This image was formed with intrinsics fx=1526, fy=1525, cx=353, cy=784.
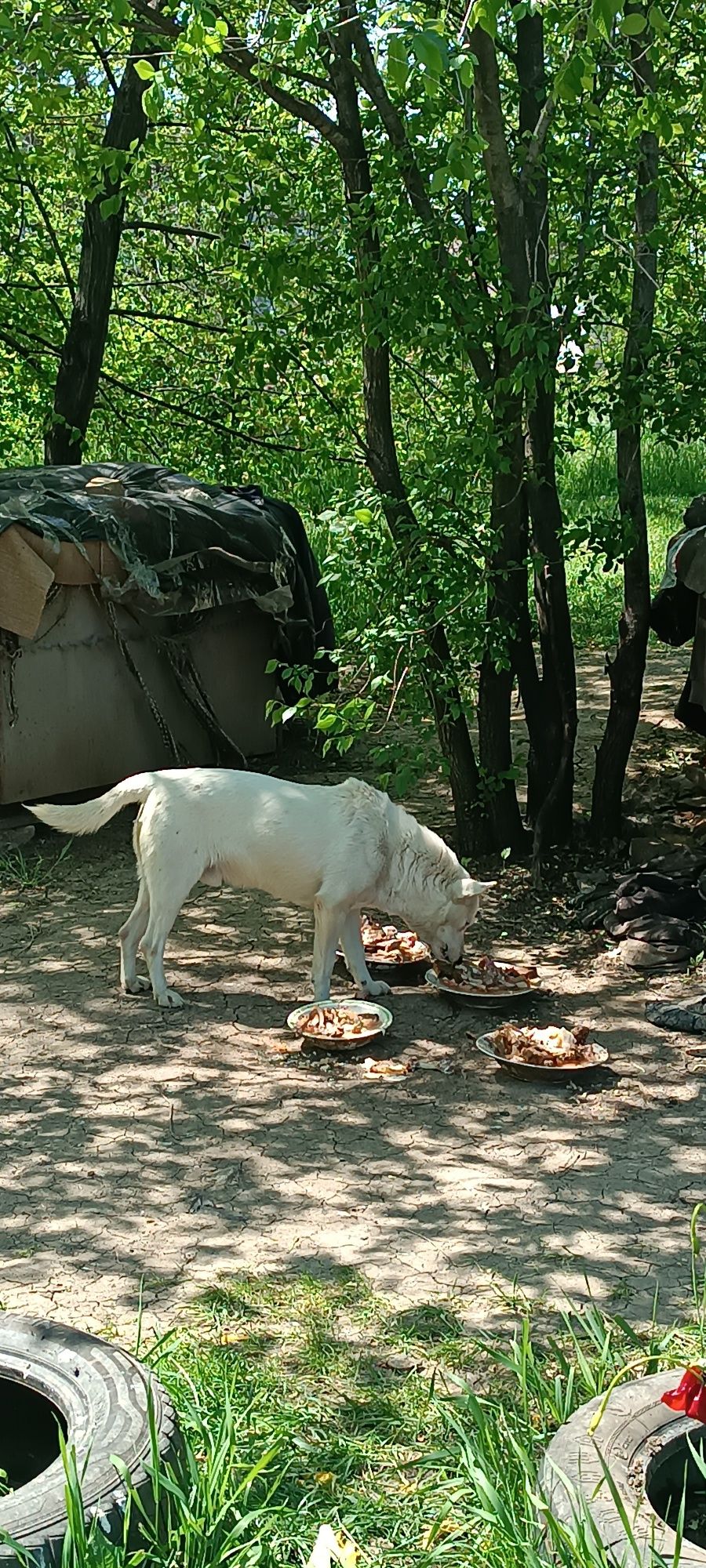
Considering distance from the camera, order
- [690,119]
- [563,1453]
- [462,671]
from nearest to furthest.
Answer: [563,1453]
[690,119]
[462,671]

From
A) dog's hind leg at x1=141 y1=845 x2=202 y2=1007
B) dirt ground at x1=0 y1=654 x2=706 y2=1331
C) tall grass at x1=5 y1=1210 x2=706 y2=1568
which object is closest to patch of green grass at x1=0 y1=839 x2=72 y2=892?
dirt ground at x1=0 y1=654 x2=706 y2=1331

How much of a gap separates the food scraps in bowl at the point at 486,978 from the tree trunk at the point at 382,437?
135cm

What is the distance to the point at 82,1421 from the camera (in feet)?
10.5

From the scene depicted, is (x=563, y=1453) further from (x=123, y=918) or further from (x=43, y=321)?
(x=43, y=321)

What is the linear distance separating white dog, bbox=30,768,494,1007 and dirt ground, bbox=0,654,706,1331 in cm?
43

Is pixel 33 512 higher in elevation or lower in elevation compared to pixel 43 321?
lower

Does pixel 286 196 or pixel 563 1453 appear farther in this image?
pixel 286 196

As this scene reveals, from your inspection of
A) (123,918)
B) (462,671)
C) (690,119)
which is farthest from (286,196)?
(123,918)

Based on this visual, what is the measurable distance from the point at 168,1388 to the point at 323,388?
25.4ft

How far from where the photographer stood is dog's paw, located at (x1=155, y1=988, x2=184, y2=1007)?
7082 mm

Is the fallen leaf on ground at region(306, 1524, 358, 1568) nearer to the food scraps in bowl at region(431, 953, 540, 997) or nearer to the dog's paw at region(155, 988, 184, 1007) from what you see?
the food scraps in bowl at region(431, 953, 540, 997)

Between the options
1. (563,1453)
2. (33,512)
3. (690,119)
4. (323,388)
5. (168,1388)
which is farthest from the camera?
(323,388)

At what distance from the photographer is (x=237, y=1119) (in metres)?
5.91

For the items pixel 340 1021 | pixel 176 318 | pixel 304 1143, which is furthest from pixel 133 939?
pixel 176 318
